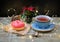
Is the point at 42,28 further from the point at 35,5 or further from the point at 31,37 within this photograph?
the point at 35,5

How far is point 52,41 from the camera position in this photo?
1124 millimetres

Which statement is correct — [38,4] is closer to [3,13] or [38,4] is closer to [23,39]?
[3,13]

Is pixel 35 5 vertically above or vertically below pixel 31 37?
above

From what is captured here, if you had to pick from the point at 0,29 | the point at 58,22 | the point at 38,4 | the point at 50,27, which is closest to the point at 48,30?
the point at 50,27

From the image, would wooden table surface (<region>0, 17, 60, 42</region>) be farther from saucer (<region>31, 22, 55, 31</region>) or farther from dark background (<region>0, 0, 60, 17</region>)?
dark background (<region>0, 0, 60, 17</region>)

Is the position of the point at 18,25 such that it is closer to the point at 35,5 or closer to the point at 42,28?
the point at 42,28

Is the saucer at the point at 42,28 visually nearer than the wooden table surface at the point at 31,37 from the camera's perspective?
No

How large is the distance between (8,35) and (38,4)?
647 millimetres

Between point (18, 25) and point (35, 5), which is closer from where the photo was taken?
point (18, 25)

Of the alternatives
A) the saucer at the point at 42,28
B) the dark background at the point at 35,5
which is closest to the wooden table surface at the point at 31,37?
the saucer at the point at 42,28

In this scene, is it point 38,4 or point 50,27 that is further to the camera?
point 38,4

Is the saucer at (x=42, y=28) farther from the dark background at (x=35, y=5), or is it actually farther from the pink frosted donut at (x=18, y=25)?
the dark background at (x=35, y=5)

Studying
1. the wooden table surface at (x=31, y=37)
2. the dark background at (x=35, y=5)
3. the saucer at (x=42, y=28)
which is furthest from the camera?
the dark background at (x=35, y=5)

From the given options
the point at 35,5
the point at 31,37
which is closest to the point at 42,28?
the point at 31,37
